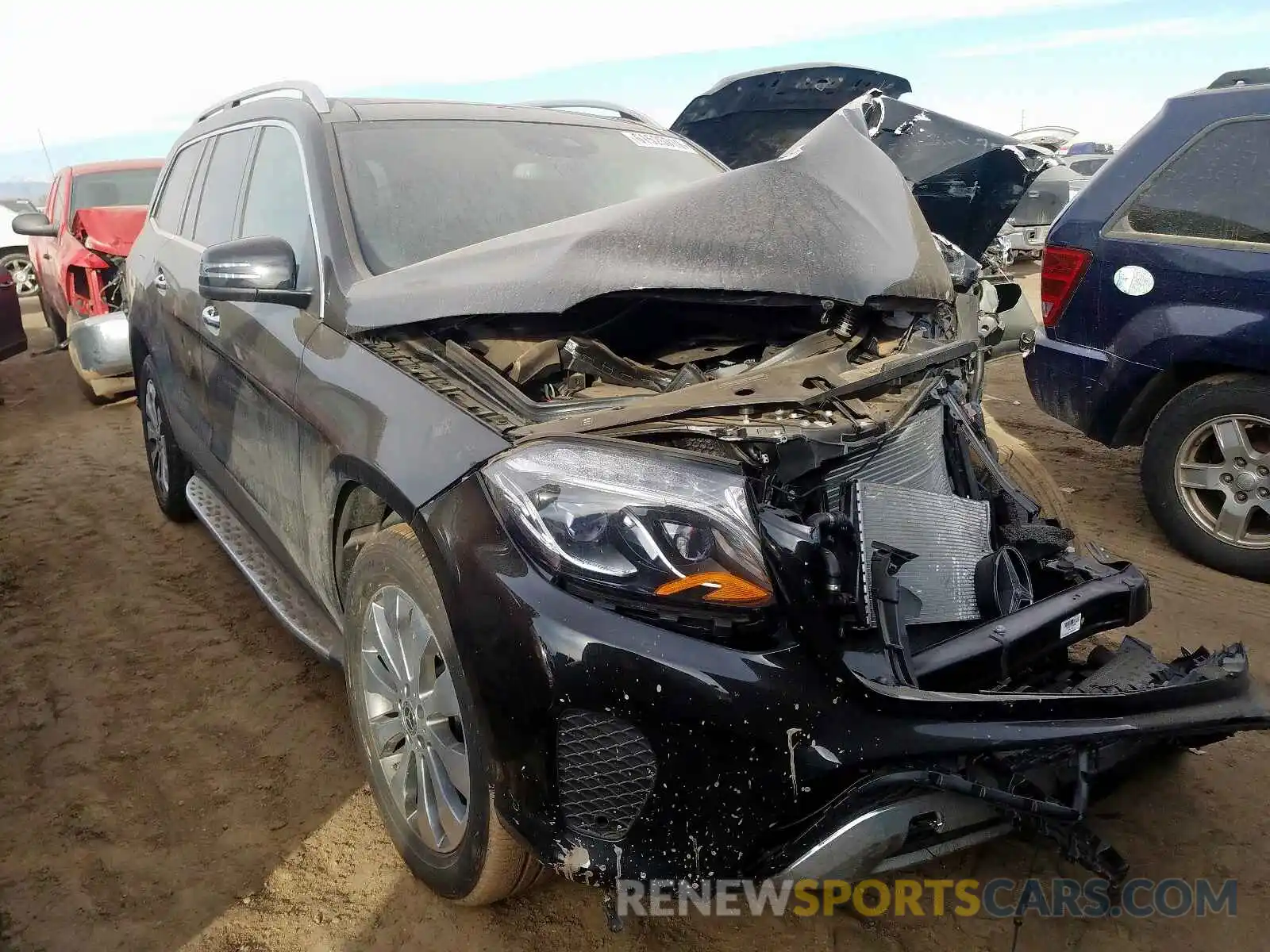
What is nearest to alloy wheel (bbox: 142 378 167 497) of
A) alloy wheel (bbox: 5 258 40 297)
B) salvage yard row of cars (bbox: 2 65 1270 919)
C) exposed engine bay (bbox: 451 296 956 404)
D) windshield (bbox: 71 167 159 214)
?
salvage yard row of cars (bbox: 2 65 1270 919)

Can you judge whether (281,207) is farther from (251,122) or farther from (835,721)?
(835,721)

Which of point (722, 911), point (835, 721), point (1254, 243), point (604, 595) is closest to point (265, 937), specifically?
point (722, 911)

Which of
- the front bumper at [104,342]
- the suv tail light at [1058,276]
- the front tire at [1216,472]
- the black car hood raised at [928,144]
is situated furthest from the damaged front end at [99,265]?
the front tire at [1216,472]

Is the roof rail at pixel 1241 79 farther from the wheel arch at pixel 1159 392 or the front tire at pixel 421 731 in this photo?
the front tire at pixel 421 731

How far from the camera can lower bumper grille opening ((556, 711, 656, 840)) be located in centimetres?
163

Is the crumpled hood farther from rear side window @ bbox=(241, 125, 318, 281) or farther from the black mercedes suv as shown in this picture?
the black mercedes suv

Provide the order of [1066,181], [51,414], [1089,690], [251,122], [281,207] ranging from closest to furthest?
[1089,690], [281,207], [251,122], [51,414], [1066,181]

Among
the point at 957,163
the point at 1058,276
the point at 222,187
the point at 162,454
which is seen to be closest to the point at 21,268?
the point at 162,454

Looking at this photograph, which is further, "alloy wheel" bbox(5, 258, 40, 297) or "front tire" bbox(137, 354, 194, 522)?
"alloy wheel" bbox(5, 258, 40, 297)

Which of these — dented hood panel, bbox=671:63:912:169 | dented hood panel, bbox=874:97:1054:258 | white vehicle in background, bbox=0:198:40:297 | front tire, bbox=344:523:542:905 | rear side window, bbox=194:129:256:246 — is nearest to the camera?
front tire, bbox=344:523:542:905

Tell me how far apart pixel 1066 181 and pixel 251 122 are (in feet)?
39.7

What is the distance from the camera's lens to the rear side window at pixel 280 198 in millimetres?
2684

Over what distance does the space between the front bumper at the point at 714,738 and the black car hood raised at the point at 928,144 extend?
77.5 inches

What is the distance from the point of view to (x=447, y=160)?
9.68 feet
